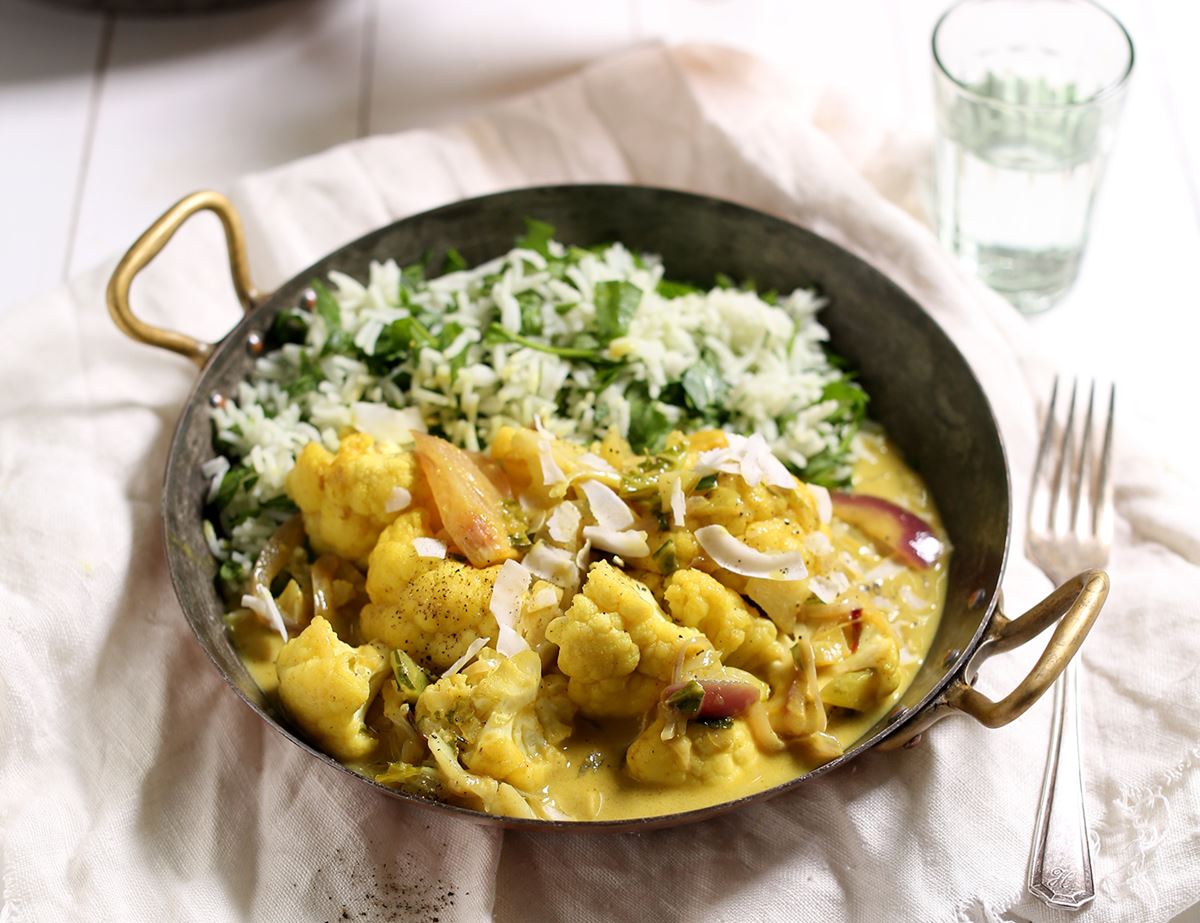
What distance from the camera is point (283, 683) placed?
237 centimetres

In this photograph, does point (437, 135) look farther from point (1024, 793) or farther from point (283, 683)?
point (1024, 793)

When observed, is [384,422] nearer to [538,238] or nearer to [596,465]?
[596,465]

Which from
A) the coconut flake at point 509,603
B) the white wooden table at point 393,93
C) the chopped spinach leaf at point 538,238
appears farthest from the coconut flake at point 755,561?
the white wooden table at point 393,93

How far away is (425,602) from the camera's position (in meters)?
2.37

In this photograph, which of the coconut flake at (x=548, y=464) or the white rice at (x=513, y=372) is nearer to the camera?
the coconut flake at (x=548, y=464)

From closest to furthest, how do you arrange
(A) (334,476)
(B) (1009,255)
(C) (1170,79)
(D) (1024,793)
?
(D) (1024,793)
(A) (334,476)
(B) (1009,255)
(C) (1170,79)

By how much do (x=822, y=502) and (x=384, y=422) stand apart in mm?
957

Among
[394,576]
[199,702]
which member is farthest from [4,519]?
[394,576]

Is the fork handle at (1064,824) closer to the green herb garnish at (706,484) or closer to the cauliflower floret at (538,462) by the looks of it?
the green herb garnish at (706,484)

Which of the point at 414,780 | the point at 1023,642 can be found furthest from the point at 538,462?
the point at 1023,642

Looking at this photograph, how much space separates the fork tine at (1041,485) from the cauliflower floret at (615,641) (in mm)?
969

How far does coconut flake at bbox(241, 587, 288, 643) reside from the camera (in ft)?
8.34

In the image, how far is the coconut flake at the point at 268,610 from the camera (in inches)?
100

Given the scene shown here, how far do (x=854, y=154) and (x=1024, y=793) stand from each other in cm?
200
